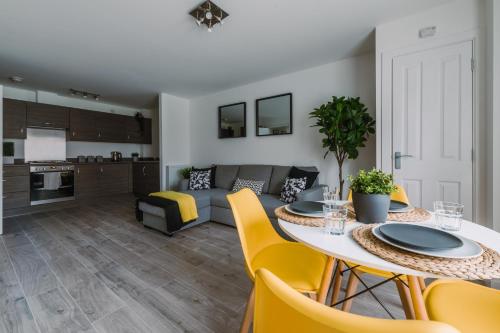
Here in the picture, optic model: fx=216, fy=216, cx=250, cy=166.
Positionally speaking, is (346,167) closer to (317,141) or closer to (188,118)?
(317,141)

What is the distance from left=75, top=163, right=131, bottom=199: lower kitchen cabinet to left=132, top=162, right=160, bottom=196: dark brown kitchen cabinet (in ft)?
0.72

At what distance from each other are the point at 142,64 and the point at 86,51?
670 millimetres

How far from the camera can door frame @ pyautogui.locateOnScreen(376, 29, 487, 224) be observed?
75.6 inches

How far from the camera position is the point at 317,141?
11.0 ft

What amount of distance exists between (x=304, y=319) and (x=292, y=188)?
2568 mm

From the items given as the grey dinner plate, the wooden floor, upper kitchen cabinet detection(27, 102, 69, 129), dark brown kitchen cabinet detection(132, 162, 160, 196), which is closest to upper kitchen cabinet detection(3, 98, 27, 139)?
upper kitchen cabinet detection(27, 102, 69, 129)

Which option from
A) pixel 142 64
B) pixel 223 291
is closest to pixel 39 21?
pixel 142 64

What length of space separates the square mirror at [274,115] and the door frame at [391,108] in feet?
4.81

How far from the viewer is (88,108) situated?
5254 millimetres

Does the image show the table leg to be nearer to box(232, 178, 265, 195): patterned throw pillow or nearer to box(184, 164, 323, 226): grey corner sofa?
box(184, 164, 323, 226): grey corner sofa

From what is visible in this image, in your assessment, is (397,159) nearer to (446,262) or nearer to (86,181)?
(446,262)

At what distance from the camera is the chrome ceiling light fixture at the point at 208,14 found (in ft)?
6.47

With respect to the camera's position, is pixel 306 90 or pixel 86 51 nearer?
pixel 86 51

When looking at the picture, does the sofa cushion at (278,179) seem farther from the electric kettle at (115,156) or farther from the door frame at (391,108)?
the electric kettle at (115,156)
